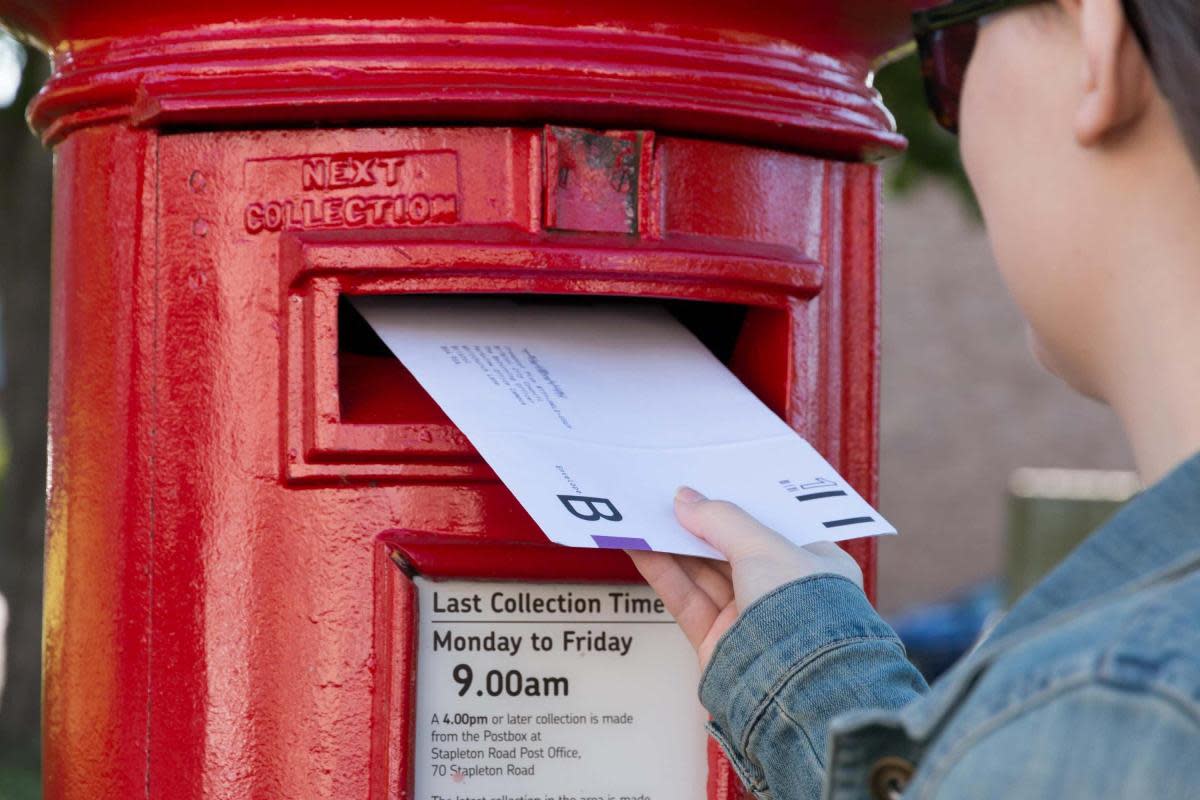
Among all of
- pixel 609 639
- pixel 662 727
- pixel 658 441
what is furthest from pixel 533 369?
pixel 662 727

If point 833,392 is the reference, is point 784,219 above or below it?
above

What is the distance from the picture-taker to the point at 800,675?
1371 mm

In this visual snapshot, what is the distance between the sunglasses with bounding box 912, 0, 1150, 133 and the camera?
1.09 m

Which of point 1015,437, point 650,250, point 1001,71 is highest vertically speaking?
point 1001,71

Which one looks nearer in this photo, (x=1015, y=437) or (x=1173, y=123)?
(x=1173, y=123)

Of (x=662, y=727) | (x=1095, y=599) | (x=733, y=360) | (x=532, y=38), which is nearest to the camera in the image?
(x=1095, y=599)

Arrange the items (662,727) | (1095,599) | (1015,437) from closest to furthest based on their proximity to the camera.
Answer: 1. (1095,599)
2. (662,727)
3. (1015,437)

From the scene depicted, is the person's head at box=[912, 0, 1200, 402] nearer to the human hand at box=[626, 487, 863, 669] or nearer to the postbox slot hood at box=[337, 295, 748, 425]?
the human hand at box=[626, 487, 863, 669]

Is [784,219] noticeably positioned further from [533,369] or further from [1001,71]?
[1001,71]

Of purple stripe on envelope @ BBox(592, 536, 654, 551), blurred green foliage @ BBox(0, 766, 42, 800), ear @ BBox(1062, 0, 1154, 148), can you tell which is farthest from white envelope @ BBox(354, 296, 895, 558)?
blurred green foliage @ BBox(0, 766, 42, 800)

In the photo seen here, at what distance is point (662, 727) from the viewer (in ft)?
5.10

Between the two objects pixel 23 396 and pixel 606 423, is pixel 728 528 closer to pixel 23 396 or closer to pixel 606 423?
pixel 606 423

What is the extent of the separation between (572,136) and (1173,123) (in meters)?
0.66

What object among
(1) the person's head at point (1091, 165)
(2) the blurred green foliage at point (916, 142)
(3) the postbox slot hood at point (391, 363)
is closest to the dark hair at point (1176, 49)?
(1) the person's head at point (1091, 165)
